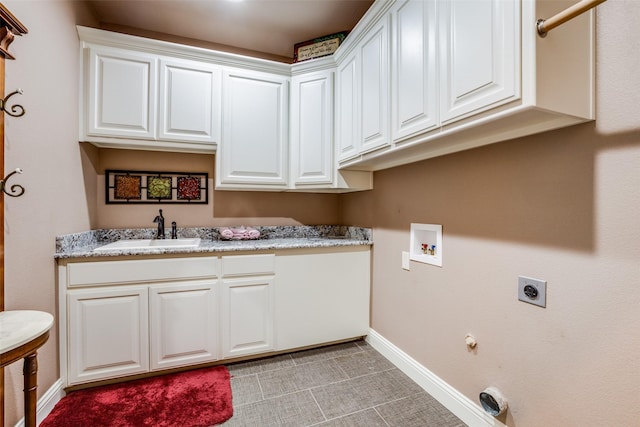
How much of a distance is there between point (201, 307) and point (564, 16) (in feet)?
7.54

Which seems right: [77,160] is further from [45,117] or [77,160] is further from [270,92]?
[270,92]

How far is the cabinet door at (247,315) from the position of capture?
2.07 m

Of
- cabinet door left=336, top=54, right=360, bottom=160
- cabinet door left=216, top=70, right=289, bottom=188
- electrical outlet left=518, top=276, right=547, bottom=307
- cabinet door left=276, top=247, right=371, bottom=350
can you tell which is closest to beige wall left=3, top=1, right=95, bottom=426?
cabinet door left=216, top=70, right=289, bottom=188

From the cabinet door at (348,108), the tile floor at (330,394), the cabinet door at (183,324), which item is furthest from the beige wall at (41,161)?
the cabinet door at (348,108)

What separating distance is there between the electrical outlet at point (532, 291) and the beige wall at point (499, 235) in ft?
0.09

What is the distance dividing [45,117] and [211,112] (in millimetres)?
1002

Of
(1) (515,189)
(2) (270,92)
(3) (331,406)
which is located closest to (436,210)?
(1) (515,189)

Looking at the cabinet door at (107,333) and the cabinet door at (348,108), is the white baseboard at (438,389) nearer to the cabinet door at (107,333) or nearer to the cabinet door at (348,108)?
the cabinet door at (348,108)

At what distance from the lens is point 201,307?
6.60 ft

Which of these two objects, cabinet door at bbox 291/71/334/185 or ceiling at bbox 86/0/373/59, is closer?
ceiling at bbox 86/0/373/59

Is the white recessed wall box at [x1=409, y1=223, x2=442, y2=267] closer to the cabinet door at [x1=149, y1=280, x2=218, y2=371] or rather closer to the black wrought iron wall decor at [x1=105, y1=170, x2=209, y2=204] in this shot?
the cabinet door at [x1=149, y1=280, x2=218, y2=371]

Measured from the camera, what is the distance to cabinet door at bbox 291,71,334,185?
2.38 metres

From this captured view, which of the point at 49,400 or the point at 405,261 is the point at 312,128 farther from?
the point at 49,400

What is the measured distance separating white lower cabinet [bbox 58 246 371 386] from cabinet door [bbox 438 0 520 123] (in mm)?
1471
